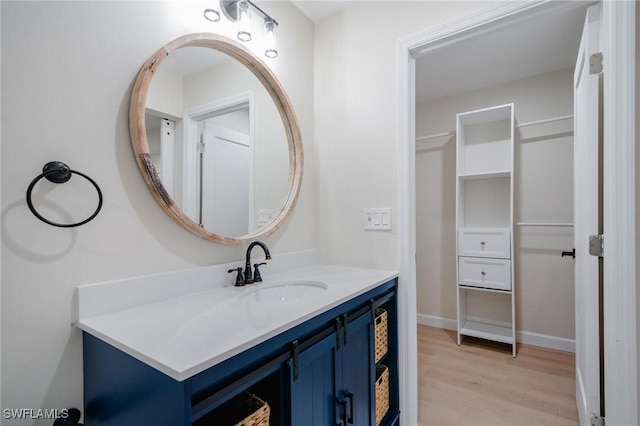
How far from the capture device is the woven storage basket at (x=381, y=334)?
4.88 feet

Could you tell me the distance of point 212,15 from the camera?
129 cm

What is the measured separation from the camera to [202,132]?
132cm

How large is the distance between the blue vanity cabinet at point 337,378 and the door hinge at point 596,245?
1.01 m

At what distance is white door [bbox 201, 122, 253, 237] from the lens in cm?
134

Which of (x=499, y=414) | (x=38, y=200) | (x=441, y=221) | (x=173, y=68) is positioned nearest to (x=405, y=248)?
(x=499, y=414)

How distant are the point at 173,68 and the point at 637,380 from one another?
215 cm

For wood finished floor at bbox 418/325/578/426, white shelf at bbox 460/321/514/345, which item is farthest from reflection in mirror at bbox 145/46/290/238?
white shelf at bbox 460/321/514/345

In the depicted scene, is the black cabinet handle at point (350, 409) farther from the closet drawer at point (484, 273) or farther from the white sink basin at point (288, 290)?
the closet drawer at point (484, 273)

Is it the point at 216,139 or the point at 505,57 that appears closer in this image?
the point at 216,139

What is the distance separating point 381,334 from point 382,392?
0.95 feet

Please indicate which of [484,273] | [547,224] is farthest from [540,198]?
[484,273]

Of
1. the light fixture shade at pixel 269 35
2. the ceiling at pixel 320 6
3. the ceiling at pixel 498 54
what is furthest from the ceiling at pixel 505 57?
the light fixture shade at pixel 269 35

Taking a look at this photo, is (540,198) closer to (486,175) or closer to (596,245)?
(486,175)

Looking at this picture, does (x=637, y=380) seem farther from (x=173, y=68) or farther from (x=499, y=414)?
(x=173, y=68)
